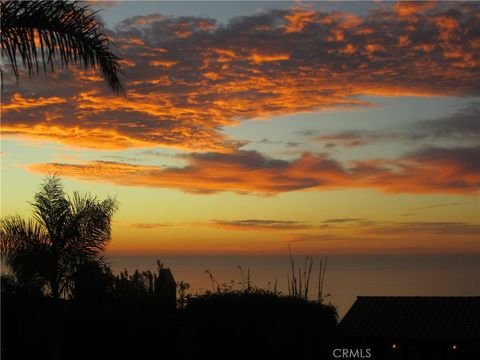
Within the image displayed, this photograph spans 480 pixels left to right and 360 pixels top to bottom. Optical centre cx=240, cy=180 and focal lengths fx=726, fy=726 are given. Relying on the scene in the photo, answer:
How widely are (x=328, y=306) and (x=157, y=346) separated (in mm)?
5418

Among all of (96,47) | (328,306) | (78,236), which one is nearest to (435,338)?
(328,306)

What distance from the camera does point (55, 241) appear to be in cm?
2064

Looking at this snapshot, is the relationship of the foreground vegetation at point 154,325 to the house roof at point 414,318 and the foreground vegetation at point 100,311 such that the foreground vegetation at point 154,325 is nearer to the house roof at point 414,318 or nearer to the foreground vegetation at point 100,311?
the foreground vegetation at point 100,311

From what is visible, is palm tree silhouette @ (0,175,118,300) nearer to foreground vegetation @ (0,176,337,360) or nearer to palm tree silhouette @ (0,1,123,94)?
foreground vegetation @ (0,176,337,360)

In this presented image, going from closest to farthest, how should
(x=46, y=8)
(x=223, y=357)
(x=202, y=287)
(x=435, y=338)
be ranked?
(x=46, y=8) → (x=223, y=357) → (x=202, y=287) → (x=435, y=338)

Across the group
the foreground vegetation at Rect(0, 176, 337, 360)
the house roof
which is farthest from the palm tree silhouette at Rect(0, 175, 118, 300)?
the house roof

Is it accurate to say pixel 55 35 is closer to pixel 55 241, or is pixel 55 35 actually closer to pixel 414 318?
pixel 55 241

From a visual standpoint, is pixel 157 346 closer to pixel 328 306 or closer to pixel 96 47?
pixel 328 306

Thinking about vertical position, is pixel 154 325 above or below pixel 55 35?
below

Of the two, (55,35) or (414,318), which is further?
(414,318)

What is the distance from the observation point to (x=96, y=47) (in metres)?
9.64

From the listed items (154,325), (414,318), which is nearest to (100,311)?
(154,325)

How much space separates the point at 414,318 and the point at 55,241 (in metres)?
13.7

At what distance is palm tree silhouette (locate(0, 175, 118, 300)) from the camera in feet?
67.1
